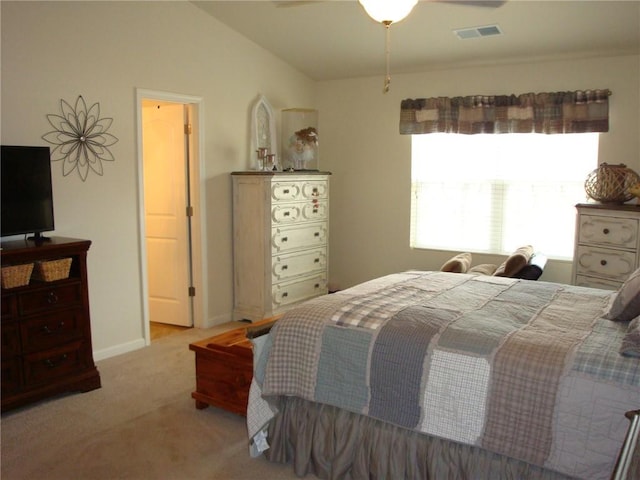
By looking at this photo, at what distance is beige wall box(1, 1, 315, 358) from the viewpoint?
3568 mm

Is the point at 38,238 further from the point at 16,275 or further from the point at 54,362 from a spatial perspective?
the point at 54,362

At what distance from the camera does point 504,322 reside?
8.12ft

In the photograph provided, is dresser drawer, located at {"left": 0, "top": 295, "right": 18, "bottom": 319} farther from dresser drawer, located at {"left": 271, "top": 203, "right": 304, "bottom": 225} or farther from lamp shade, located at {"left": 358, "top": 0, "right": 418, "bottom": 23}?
lamp shade, located at {"left": 358, "top": 0, "right": 418, "bottom": 23}

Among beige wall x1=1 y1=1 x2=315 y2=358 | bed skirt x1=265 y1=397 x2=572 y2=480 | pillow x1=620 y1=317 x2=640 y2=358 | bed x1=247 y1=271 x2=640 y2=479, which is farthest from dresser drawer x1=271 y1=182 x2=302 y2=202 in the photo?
pillow x1=620 y1=317 x2=640 y2=358

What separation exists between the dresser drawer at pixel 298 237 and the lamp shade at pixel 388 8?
Answer: 265cm

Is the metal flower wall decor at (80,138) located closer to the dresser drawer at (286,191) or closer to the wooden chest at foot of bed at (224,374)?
the dresser drawer at (286,191)

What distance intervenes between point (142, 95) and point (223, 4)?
103 cm

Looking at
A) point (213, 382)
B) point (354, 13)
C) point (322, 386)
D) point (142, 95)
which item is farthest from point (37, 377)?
point (354, 13)

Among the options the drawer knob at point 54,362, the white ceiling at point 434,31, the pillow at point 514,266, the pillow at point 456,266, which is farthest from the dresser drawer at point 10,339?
the pillow at point 514,266

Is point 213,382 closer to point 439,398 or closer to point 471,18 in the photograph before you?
point 439,398

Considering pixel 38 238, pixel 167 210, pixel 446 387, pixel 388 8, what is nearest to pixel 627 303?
pixel 446 387

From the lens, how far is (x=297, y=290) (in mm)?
5359

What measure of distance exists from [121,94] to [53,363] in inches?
78.6

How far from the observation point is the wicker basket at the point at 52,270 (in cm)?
327
